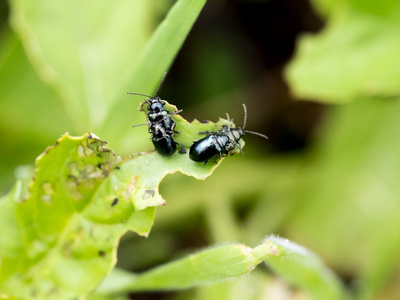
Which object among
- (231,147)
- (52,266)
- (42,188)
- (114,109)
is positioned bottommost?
(52,266)

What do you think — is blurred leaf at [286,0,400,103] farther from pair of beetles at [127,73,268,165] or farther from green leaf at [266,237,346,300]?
green leaf at [266,237,346,300]

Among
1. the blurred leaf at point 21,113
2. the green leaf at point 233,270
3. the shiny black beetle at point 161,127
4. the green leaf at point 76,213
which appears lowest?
the green leaf at point 233,270

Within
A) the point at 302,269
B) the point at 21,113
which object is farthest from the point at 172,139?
the point at 21,113

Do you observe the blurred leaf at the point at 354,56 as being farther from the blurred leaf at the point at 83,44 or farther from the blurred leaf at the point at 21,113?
the blurred leaf at the point at 21,113

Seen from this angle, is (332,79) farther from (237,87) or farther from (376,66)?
(237,87)

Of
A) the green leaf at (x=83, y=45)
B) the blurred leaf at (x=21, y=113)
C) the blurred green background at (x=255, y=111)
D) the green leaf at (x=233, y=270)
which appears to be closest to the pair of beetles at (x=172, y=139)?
the green leaf at (x=233, y=270)

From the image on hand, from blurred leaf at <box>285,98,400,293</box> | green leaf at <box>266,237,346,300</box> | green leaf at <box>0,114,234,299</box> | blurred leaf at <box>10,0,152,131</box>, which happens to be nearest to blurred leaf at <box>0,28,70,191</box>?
blurred leaf at <box>10,0,152,131</box>

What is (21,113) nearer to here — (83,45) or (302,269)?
(83,45)

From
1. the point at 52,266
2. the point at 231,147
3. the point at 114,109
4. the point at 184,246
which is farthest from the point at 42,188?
the point at 184,246
